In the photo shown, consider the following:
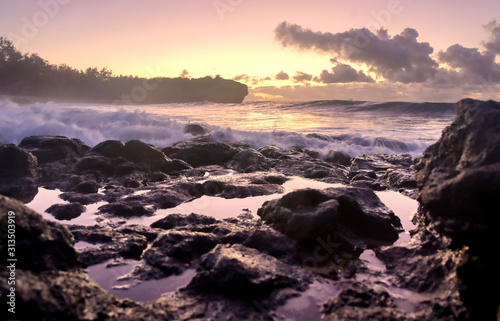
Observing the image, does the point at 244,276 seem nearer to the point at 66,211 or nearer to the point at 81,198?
the point at 66,211

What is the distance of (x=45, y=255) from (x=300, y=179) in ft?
17.1

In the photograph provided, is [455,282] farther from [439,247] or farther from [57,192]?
[57,192]

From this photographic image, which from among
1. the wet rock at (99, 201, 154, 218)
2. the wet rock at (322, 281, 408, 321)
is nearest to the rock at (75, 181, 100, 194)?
the wet rock at (99, 201, 154, 218)

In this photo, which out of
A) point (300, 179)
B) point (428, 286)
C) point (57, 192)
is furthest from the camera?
point (300, 179)

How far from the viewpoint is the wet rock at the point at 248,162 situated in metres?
7.76

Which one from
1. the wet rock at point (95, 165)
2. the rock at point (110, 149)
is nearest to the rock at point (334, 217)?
the wet rock at point (95, 165)

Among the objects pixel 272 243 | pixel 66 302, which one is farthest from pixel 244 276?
pixel 66 302

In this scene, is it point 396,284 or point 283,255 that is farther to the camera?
point 283,255

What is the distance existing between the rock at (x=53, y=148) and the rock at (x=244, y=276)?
646 cm

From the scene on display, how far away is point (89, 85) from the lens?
91188 millimetres

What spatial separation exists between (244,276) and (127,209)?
7.98 feet

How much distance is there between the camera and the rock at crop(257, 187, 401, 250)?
3.43m

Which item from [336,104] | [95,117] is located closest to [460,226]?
[95,117]

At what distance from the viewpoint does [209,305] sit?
241 cm
